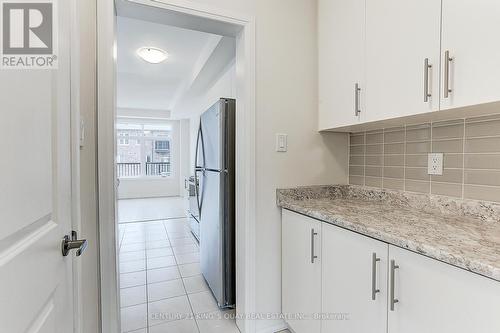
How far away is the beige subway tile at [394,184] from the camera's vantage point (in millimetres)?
1578

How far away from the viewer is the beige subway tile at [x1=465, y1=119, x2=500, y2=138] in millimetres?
1153

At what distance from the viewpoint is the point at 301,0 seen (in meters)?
1.74

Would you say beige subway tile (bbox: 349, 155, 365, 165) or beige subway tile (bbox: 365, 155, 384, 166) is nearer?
beige subway tile (bbox: 365, 155, 384, 166)

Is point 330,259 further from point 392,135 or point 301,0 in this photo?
point 301,0

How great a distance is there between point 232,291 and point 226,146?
115cm

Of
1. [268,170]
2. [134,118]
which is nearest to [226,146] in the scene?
[268,170]

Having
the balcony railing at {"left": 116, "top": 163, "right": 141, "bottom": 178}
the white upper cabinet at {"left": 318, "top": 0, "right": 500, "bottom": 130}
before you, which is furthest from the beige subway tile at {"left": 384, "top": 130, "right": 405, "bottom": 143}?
the balcony railing at {"left": 116, "top": 163, "right": 141, "bottom": 178}

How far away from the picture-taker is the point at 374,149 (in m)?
1.75

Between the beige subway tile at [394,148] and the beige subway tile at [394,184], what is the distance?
18cm

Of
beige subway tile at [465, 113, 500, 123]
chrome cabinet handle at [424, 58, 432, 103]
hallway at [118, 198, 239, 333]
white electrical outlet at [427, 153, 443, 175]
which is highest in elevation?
chrome cabinet handle at [424, 58, 432, 103]

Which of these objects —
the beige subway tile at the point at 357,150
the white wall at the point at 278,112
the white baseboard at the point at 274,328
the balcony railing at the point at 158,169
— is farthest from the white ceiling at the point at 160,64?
the balcony railing at the point at 158,169

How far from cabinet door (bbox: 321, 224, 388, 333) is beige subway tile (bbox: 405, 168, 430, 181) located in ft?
2.18

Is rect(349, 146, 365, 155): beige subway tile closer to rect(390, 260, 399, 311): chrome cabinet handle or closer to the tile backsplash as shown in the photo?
the tile backsplash

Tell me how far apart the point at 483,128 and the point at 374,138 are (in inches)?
23.9
